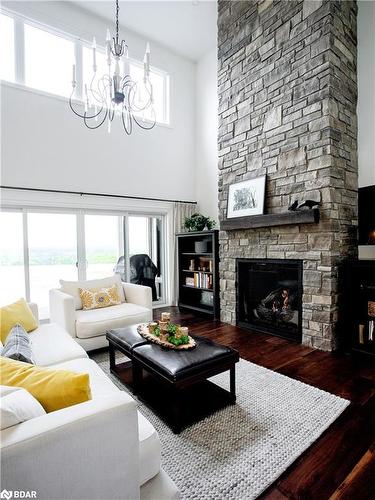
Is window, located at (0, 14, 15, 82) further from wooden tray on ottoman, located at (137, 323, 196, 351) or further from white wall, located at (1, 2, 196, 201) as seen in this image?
wooden tray on ottoman, located at (137, 323, 196, 351)

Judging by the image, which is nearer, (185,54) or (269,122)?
(269,122)

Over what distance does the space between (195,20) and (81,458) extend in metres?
5.95

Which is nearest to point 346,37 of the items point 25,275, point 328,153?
point 328,153

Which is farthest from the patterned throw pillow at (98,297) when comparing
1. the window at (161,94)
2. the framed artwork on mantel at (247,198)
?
the window at (161,94)

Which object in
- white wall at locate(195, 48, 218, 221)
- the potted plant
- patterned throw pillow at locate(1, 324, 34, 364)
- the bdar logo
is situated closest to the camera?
the bdar logo

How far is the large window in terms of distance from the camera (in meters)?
4.02

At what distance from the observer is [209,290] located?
460 centimetres

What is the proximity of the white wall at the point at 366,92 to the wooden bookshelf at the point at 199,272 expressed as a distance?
2147mm

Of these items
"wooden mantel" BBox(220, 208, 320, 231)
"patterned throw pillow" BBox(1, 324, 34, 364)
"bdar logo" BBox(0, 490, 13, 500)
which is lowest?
"bdar logo" BBox(0, 490, 13, 500)

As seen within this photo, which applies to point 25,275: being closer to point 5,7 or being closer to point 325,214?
point 5,7

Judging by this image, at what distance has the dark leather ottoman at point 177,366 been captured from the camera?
1751 mm

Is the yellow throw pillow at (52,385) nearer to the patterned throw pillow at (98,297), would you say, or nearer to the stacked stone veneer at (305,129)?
the patterned throw pillow at (98,297)

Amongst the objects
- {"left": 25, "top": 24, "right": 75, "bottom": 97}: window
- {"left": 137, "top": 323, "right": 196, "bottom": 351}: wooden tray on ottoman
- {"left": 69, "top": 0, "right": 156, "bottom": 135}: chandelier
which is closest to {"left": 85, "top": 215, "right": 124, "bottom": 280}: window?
{"left": 69, "top": 0, "right": 156, "bottom": 135}: chandelier

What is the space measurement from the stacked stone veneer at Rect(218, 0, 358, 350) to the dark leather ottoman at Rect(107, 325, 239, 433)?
1.63 meters
